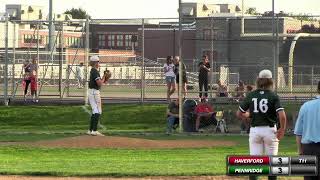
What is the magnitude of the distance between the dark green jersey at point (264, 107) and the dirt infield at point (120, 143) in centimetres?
798

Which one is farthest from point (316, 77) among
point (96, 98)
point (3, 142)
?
point (3, 142)

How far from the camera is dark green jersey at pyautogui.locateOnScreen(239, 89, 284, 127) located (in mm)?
11430

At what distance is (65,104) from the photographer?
30.0 m

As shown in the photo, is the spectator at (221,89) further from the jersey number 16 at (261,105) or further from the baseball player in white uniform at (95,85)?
the jersey number 16 at (261,105)

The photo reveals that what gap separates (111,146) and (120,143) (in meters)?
0.33

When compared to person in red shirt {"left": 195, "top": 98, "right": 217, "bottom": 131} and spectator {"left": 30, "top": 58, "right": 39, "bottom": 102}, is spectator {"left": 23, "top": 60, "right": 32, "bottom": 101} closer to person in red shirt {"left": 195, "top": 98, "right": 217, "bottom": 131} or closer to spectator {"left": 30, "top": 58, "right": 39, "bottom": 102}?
spectator {"left": 30, "top": 58, "right": 39, "bottom": 102}

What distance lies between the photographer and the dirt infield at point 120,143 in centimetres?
1945

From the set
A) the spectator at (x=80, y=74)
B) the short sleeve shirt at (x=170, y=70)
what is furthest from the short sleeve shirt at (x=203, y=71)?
the spectator at (x=80, y=74)

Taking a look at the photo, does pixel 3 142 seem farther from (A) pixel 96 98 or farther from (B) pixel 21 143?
(A) pixel 96 98

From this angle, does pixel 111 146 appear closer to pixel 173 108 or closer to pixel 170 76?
pixel 173 108

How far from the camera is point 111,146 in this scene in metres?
19.4

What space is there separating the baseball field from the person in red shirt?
0.60 m
